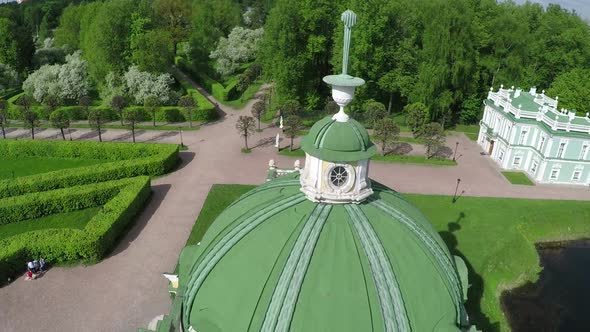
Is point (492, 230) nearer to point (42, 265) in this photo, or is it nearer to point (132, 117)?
point (42, 265)

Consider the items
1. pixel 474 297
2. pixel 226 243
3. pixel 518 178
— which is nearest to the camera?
pixel 226 243

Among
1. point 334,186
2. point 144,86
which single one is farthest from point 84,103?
point 334,186

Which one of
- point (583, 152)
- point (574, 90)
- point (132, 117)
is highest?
point (574, 90)

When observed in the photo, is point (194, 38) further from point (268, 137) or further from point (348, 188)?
point (348, 188)

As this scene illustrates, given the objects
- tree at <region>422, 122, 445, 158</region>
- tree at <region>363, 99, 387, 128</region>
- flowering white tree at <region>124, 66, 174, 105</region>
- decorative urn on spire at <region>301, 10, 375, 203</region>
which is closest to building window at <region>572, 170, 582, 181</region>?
tree at <region>422, 122, 445, 158</region>

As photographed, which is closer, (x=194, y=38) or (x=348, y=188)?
(x=348, y=188)

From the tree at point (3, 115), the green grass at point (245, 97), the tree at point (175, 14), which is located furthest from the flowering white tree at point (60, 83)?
the tree at point (175, 14)

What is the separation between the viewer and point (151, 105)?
54.4 metres

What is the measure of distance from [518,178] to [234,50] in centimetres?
4943

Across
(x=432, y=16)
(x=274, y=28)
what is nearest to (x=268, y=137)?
(x=274, y=28)

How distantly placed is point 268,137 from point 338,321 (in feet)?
133

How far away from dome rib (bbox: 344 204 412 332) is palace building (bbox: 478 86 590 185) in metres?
36.1

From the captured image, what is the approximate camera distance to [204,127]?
55.8 meters

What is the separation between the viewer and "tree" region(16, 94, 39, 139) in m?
48.7
